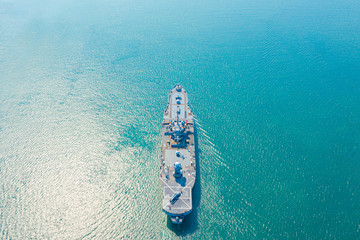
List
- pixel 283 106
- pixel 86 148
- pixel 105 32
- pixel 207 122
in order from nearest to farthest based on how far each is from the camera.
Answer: pixel 86 148 < pixel 207 122 < pixel 283 106 < pixel 105 32

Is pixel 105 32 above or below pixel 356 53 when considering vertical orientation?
above

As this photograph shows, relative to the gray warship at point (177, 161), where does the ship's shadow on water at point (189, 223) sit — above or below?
below

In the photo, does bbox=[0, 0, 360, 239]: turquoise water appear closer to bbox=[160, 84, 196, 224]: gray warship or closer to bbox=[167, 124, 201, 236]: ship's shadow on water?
bbox=[167, 124, 201, 236]: ship's shadow on water

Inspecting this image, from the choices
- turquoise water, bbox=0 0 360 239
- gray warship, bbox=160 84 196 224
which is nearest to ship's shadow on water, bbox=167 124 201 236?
turquoise water, bbox=0 0 360 239

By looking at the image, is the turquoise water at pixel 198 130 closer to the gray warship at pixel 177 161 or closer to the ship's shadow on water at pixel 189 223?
the ship's shadow on water at pixel 189 223

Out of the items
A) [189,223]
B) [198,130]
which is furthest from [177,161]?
[198,130]

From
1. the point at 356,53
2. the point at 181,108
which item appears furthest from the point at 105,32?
the point at 356,53

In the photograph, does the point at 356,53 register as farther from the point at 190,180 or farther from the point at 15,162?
the point at 15,162

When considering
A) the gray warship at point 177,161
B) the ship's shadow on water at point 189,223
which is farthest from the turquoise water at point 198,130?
the gray warship at point 177,161
